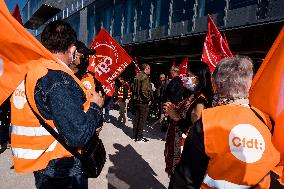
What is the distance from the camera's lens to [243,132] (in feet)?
4.79

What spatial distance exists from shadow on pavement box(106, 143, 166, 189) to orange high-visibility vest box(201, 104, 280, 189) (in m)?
3.04

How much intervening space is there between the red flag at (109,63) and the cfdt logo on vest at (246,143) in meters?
4.50

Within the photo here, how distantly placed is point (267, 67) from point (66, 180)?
58.1 inches

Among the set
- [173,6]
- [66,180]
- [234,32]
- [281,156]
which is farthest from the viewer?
[173,6]

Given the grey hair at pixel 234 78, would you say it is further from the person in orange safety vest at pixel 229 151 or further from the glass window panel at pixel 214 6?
the glass window panel at pixel 214 6

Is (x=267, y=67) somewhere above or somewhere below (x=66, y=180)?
above

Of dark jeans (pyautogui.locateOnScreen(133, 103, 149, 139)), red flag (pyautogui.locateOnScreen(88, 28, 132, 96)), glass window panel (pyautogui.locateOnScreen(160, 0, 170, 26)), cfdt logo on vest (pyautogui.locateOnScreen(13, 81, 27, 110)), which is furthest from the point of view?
glass window panel (pyautogui.locateOnScreen(160, 0, 170, 26))

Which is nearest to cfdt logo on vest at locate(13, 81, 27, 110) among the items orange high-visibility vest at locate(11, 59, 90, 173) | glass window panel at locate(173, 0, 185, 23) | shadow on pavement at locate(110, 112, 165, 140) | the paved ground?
orange high-visibility vest at locate(11, 59, 90, 173)

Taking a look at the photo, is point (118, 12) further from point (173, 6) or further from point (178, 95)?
point (178, 95)

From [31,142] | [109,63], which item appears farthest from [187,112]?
[109,63]

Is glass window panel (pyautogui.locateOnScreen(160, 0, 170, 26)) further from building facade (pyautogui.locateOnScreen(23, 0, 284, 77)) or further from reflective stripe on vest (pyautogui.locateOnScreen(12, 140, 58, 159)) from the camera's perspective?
reflective stripe on vest (pyautogui.locateOnScreen(12, 140, 58, 159))

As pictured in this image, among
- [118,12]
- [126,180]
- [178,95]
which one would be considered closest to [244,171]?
[126,180]

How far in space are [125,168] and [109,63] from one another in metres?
2.19

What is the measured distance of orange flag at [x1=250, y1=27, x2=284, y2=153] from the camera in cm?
153
